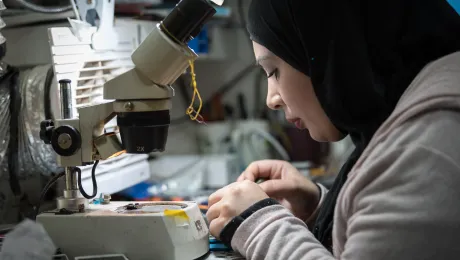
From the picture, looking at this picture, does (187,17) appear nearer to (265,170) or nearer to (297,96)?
(297,96)

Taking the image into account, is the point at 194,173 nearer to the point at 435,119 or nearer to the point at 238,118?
the point at 238,118

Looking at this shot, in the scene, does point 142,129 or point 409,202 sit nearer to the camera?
point 409,202

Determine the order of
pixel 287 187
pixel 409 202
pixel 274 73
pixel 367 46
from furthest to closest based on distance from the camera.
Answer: pixel 287 187
pixel 274 73
pixel 367 46
pixel 409 202

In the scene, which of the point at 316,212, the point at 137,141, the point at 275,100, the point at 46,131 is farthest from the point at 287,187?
the point at 46,131

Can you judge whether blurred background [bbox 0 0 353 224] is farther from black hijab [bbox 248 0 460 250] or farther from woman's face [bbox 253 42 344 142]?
black hijab [bbox 248 0 460 250]

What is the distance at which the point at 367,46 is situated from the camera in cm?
76

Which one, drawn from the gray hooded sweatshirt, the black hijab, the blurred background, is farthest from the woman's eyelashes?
the blurred background

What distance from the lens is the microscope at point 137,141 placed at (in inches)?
30.7

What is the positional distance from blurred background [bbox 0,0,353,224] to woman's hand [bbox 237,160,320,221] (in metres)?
0.25

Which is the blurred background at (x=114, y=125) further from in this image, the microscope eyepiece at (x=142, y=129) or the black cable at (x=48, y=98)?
the microscope eyepiece at (x=142, y=129)

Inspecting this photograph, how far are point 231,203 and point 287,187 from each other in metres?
0.24

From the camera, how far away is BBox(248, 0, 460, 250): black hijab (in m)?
0.74

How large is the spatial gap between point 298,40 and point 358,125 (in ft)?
0.52

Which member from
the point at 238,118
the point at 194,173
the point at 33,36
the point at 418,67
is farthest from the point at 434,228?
the point at 238,118
